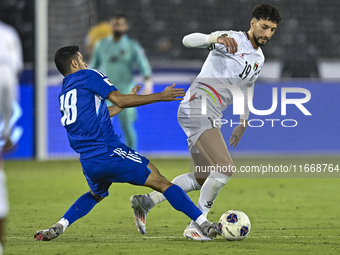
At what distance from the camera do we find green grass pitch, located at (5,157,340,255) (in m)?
4.29

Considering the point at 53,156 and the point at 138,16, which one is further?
the point at 138,16

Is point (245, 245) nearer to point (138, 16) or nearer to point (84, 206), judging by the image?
point (84, 206)

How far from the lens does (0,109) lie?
2.52m

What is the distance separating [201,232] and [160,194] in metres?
0.66

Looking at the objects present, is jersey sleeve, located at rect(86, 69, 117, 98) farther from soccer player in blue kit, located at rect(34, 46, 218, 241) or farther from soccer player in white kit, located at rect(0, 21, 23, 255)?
soccer player in white kit, located at rect(0, 21, 23, 255)

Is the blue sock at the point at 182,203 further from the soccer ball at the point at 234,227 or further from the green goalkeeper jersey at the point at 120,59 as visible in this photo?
the green goalkeeper jersey at the point at 120,59

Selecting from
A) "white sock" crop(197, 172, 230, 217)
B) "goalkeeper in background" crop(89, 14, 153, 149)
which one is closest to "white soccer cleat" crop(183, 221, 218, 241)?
"white sock" crop(197, 172, 230, 217)

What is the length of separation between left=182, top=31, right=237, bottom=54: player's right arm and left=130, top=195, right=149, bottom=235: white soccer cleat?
141 cm

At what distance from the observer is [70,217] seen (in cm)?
468

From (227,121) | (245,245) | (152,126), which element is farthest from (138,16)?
(245,245)

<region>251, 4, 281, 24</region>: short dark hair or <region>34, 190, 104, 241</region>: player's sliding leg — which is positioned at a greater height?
<region>251, 4, 281, 24</region>: short dark hair

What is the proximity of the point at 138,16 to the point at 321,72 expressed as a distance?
4676 millimetres

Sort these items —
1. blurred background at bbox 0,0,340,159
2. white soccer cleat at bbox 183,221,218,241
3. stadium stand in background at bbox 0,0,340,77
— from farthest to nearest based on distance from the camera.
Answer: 1. stadium stand in background at bbox 0,0,340,77
2. blurred background at bbox 0,0,340,159
3. white soccer cleat at bbox 183,221,218,241

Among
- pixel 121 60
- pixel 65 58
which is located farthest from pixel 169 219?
pixel 121 60
